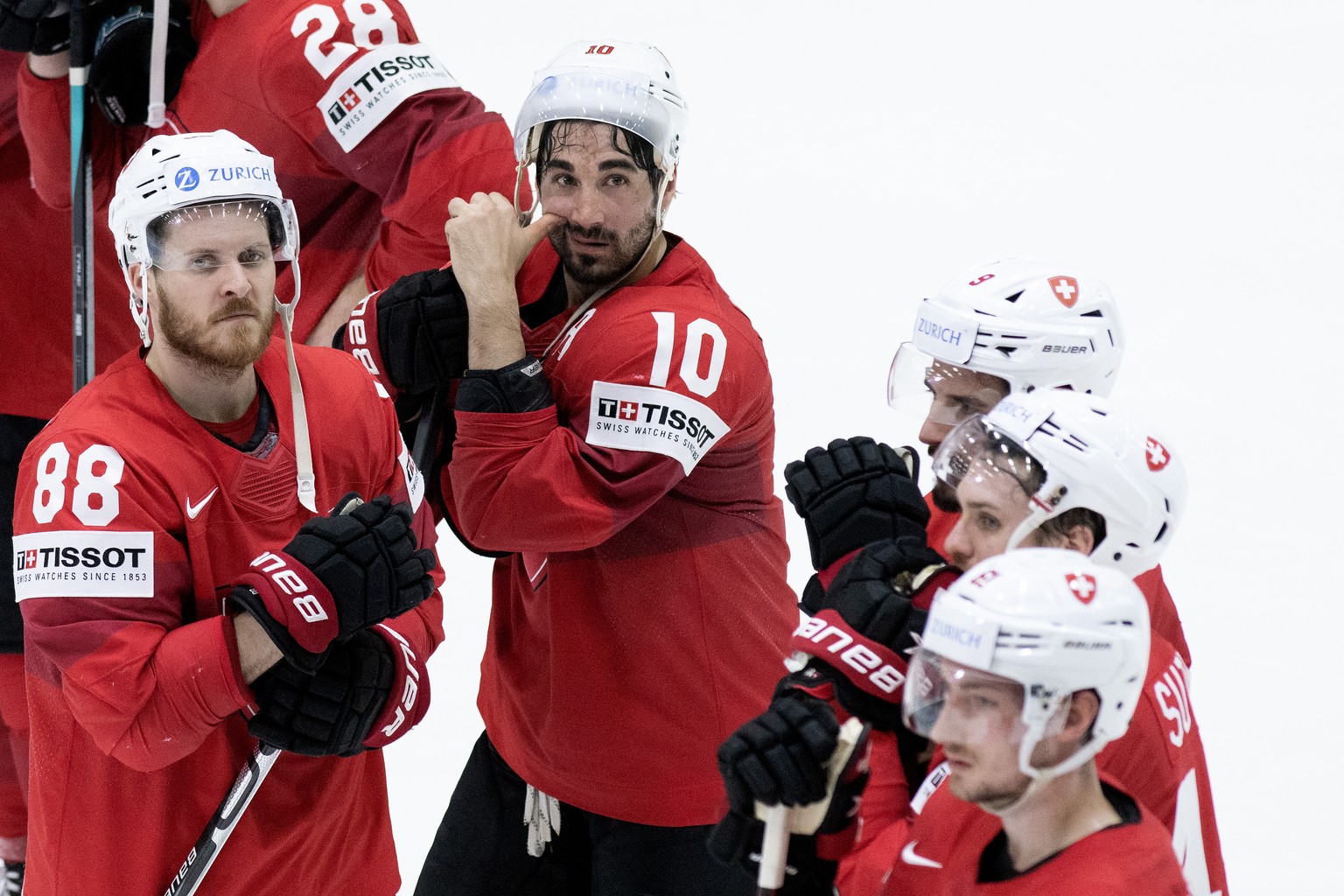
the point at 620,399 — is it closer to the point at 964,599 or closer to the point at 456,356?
the point at 456,356

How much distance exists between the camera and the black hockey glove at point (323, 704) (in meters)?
2.28

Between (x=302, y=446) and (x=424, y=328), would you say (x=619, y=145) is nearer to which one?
(x=424, y=328)

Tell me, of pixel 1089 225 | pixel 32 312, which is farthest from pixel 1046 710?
pixel 1089 225

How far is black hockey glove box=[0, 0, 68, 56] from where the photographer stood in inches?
133

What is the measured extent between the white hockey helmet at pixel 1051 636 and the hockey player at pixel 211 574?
813 millimetres

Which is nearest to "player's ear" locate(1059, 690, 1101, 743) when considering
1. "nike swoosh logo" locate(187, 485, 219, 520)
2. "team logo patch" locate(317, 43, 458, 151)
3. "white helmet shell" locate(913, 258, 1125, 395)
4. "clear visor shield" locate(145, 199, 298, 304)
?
"white helmet shell" locate(913, 258, 1125, 395)

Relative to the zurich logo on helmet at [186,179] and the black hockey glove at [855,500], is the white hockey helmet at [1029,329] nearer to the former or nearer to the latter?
the black hockey glove at [855,500]

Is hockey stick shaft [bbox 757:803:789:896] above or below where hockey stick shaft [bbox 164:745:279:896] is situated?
above

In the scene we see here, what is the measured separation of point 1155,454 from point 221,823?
4.24 ft

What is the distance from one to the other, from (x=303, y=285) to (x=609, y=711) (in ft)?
4.05

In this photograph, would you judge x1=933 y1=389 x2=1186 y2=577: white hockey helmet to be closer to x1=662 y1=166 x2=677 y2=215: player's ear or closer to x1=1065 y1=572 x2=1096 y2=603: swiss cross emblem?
x1=1065 y1=572 x2=1096 y2=603: swiss cross emblem

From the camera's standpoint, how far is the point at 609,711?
9.21ft

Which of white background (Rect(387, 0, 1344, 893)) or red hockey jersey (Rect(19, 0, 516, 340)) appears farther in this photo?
white background (Rect(387, 0, 1344, 893))

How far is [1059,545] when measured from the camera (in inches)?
80.1
